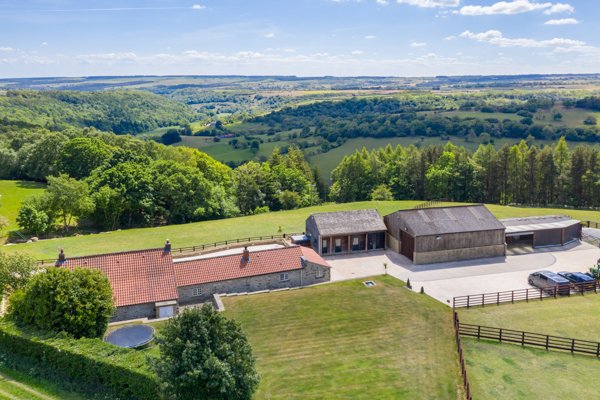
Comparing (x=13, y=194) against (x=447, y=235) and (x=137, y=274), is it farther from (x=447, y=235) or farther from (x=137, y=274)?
(x=447, y=235)

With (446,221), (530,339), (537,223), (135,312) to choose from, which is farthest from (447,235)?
(135,312)

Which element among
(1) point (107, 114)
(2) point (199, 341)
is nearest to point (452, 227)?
(2) point (199, 341)

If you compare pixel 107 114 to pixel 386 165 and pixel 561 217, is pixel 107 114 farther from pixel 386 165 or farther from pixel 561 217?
pixel 561 217

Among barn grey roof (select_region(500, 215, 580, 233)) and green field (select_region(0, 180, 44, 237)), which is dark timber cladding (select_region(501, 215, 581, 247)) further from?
green field (select_region(0, 180, 44, 237))

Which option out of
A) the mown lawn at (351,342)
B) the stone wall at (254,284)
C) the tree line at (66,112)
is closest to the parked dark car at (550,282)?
the mown lawn at (351,342)

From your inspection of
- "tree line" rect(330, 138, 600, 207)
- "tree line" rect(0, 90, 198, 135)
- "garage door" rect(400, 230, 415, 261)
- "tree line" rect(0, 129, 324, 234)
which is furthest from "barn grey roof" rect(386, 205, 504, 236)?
"tree line" rect(0, 90, 198, 135)
